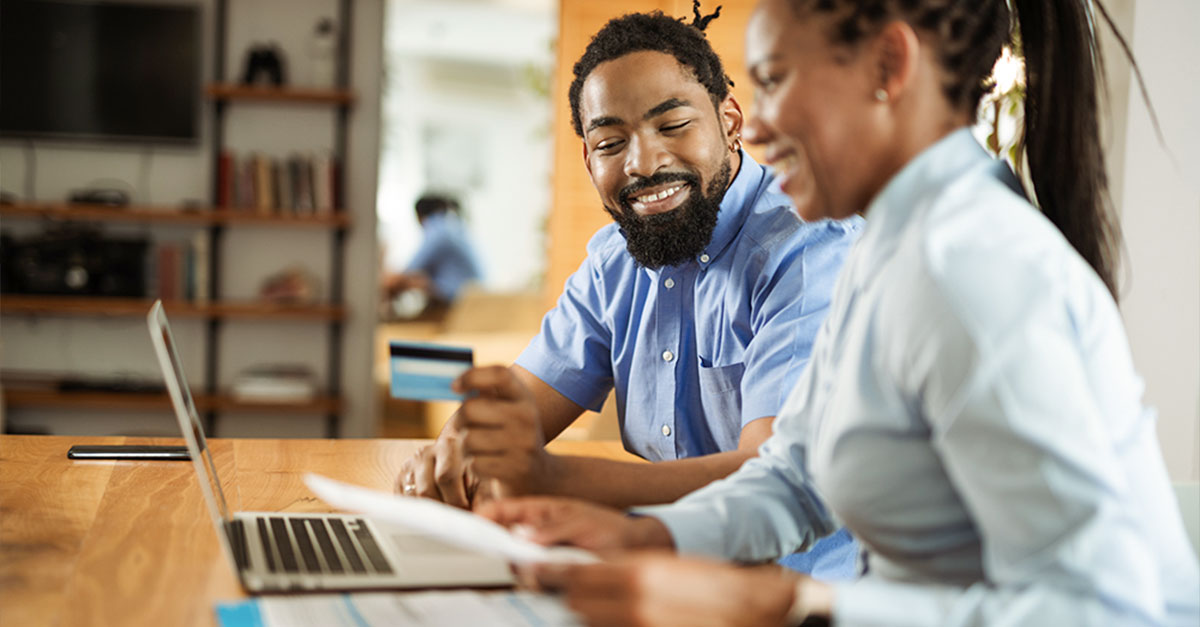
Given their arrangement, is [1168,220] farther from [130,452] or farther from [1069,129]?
[130,452]

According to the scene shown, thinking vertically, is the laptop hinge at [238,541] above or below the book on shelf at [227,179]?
below

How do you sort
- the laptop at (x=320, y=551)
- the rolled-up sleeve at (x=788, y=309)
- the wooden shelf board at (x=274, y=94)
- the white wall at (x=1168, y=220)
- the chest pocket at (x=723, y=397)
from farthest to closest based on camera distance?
1. the wooden shelf board at (x=274, y=94)
2. the white wall at (x=1168, y=220)
3. the chest pocket at (x=723, y=397)
4. the rolled-up sleeve at (x=788, y=309)
5. the laptop at (x=320, y=551)

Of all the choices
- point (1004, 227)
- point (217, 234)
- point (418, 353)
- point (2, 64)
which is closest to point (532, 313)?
point (217, 234)

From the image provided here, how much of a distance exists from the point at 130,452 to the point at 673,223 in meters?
0.92

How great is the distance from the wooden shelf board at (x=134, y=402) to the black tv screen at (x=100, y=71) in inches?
45.6

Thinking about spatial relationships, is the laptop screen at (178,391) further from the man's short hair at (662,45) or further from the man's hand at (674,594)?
the man's short hair at (662,45)

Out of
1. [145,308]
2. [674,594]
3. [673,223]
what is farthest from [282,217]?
[674,594]

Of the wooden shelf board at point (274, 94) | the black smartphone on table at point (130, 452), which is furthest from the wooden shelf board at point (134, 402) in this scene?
the black smartphone on table at point (130, 452)

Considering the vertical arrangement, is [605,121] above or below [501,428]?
above

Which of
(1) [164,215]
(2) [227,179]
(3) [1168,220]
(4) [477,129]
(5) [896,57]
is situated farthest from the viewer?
(4) [477,129]

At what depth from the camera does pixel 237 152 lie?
483cm

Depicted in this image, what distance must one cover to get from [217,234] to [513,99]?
16.0 feet

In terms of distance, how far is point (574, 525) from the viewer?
36.1 inches

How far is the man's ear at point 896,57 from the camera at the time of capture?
825 millimetres
